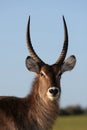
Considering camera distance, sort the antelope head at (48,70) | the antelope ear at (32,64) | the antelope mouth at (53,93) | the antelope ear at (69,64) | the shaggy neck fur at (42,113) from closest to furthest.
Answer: the antelope mouth at (53,93) → the antelope head at (48,70) → the shaggy neck fur at (42,113) → the antelope ear at (32,64) → the antelope ear at (69,64)

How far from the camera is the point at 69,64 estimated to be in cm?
2627

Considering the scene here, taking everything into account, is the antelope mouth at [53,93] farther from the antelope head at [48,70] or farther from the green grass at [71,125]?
the green grass at [71,125]

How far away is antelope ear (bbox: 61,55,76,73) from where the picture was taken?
25.9m

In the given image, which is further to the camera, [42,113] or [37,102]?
[37,102]

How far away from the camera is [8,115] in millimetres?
24641

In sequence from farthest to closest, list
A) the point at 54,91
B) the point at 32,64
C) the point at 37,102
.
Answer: the point at 32,64 → the point at 37,102 → the point at 54,91

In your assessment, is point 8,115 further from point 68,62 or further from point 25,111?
point 68,62

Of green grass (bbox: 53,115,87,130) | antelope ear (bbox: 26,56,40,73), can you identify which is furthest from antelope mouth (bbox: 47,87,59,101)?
green grass (bbox: 53,115,87,130)

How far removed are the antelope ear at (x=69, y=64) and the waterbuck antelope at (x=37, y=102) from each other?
0.55ft

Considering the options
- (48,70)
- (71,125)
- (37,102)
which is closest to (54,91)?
(48,70)

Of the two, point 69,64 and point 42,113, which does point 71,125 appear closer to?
point 69,64

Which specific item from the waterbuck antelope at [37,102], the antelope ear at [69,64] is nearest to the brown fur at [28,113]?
the waterbuck antelope at [37,102]

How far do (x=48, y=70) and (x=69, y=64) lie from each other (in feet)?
4.92

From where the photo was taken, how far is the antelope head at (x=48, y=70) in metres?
24.4
